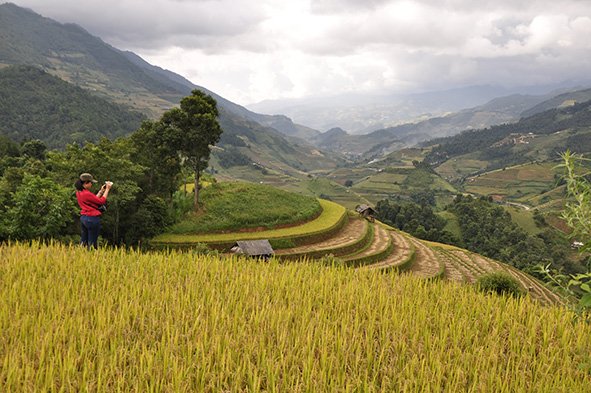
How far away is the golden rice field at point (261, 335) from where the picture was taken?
3.92 metres

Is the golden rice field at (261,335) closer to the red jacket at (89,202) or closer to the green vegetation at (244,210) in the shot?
the red jacket at (89,202)

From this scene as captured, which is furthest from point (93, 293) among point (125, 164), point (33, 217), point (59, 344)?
point (125, 164)

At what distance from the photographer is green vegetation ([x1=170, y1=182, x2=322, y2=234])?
142 feet

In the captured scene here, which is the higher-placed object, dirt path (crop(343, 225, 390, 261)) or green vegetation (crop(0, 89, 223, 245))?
green vegetation (crop(0, 89, 223, 245))

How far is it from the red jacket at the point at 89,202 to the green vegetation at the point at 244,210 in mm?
30430

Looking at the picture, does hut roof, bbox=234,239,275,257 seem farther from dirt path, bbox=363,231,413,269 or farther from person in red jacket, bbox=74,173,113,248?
person in red jacket, bbox=74,173,113,248

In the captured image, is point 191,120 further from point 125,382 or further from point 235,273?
point 125,382

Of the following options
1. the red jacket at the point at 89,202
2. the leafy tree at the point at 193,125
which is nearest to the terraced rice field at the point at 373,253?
the leafy tree at the point at 193,125

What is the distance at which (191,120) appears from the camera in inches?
1532

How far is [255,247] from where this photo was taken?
1470 inches

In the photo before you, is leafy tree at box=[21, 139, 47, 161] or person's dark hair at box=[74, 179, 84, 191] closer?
person's dark hair at box=[74, 179, 84, 191]

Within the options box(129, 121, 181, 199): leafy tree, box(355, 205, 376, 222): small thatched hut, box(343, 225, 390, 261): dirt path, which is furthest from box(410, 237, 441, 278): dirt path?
A: box(129, 121, 181, 199): leafy tree

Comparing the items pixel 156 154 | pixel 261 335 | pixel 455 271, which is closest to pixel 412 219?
pixel 455 271

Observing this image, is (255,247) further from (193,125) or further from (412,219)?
(412,219)
